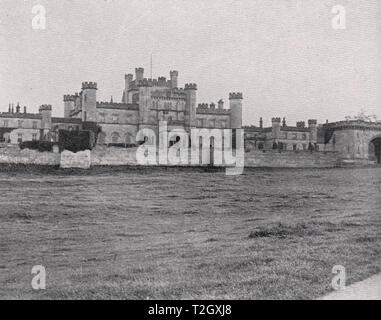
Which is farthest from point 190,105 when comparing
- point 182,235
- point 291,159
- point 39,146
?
point 182,235

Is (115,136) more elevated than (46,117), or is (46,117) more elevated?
(46,117)

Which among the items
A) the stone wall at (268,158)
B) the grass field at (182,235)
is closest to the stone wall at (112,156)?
the stone wall at (268,158)

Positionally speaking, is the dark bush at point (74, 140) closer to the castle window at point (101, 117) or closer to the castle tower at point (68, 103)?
the castle window at point (101, 117)

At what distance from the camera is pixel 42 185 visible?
2508 centimetres

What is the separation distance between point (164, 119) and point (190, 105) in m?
3.74

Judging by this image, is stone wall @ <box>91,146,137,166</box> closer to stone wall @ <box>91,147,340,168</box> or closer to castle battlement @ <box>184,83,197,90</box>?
stone wall @ <box>91,147,340,168</box>

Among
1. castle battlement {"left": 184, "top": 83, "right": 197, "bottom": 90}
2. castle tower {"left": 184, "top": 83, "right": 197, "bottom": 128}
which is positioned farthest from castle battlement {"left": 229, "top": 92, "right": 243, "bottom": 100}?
castle battlement {"left": 184, "top": 83, "right": 197, "bottom": 90}

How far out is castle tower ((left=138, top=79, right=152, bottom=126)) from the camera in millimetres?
59844

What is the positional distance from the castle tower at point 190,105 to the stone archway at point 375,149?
2072 centimetres

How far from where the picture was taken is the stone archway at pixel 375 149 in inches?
1960

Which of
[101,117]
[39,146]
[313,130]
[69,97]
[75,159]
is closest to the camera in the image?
[75,159]

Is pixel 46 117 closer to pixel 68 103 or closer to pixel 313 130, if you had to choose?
pixel 68 103

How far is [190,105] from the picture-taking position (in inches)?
2448
